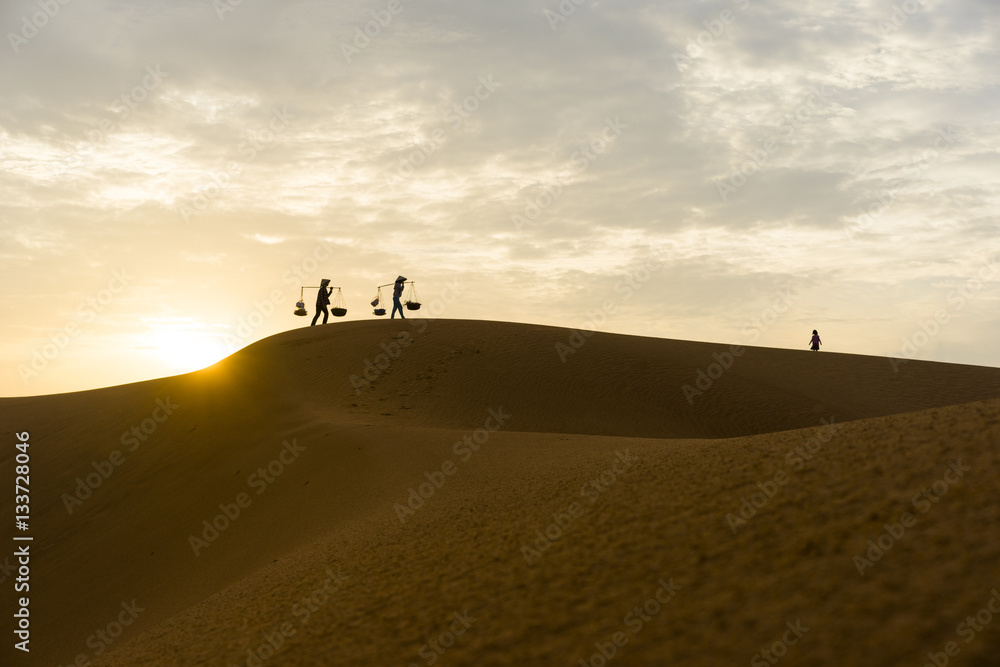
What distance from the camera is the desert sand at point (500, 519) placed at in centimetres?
573

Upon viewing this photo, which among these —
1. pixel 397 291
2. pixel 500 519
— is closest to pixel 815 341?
pixel 397 291

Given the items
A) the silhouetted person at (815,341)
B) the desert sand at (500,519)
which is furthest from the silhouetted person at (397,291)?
the silhouetted person at (815,341)

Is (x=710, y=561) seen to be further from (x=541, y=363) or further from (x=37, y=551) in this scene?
(x=541, y=363)

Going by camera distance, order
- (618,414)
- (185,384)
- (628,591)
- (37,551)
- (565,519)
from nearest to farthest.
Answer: (628,591) < (565,519) < (37,551) < (618,414) < (185,384)

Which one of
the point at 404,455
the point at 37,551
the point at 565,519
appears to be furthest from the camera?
the point at 37,551

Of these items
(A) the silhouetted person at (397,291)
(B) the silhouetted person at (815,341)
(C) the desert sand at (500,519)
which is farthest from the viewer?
(B) the silhouetted person at (815,341)

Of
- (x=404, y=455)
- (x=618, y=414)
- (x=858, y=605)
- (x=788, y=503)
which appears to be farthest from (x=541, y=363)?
(x=858, y=605)

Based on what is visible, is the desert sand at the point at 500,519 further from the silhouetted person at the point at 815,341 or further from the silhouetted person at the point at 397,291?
the silhouetted person at the point at 815,341

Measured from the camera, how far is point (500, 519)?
32.2 feet

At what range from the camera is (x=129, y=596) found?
43.9 ft

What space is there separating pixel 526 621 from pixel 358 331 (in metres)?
21.0

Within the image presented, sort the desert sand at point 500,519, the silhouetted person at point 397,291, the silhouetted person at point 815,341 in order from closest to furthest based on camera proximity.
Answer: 1. the desert sand at point 500,519
2. the silhouetted person at point 397,291
3. the silhouetted person at point 815,341

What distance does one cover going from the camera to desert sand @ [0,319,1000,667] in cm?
573

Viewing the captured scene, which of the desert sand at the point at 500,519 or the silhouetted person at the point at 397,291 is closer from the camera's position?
the desert sand at the point at 500,519
